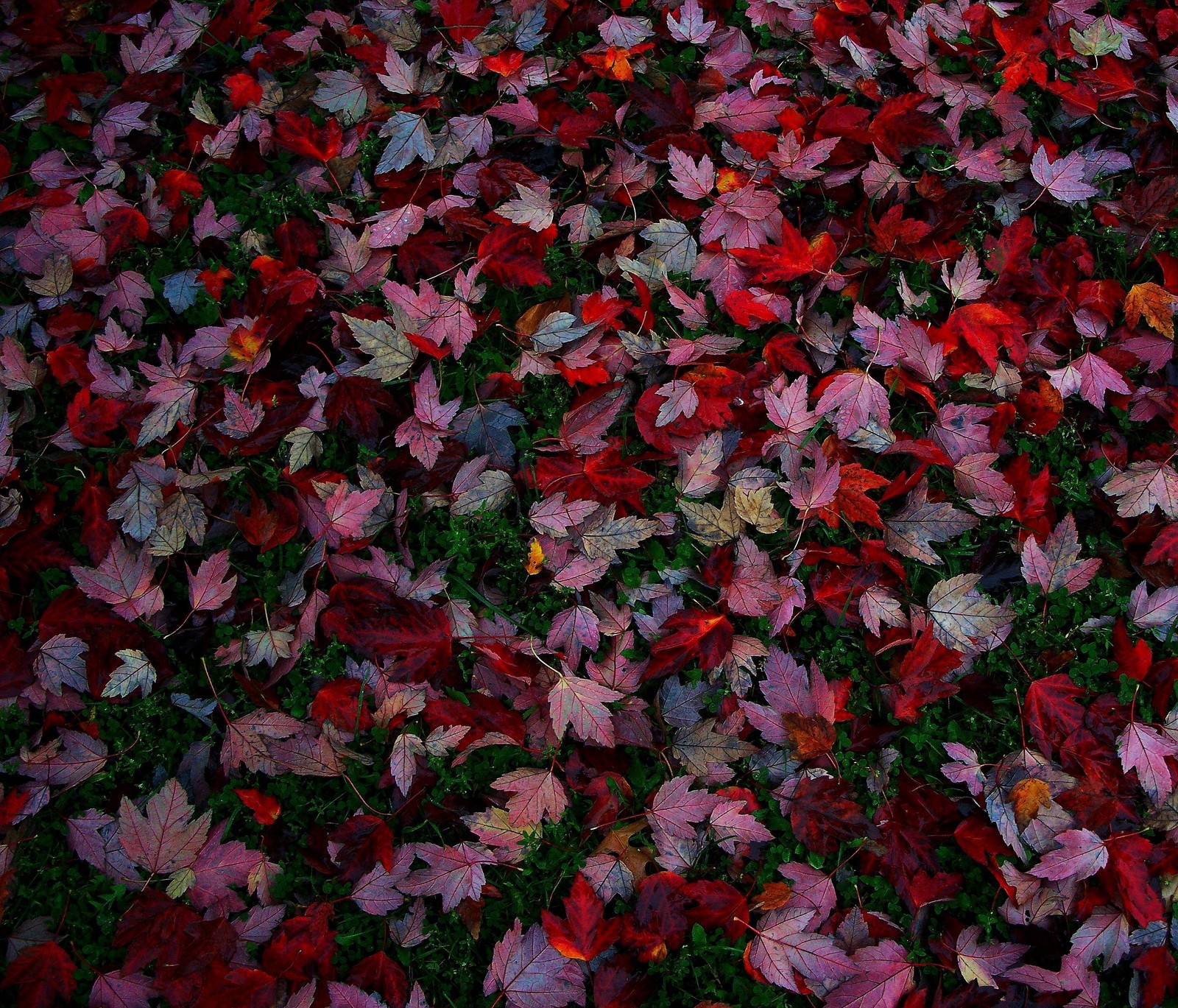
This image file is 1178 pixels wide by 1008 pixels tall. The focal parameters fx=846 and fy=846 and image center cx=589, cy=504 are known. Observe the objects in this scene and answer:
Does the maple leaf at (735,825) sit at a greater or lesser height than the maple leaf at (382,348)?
lesser

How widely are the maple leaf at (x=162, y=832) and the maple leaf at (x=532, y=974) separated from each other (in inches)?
28.0

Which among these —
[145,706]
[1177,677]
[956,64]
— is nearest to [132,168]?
[145,706]

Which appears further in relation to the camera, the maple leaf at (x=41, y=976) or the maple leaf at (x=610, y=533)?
the maple leaf at (x=610, y=533)

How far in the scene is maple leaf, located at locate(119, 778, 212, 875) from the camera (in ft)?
6.08

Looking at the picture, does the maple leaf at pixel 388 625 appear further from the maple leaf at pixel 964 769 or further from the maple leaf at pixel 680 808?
the maple leaf at pixel 964 769

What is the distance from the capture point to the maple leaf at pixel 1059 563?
206 centimetres

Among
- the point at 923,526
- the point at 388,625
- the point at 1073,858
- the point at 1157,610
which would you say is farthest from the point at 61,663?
the point at 1157,610

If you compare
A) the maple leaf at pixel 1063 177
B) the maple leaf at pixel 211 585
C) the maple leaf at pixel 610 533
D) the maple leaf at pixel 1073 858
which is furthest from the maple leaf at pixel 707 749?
the maple leaf at pixel 1063 177

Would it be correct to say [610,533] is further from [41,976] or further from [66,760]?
[41,976]

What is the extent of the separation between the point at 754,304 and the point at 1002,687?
1134 millimetres

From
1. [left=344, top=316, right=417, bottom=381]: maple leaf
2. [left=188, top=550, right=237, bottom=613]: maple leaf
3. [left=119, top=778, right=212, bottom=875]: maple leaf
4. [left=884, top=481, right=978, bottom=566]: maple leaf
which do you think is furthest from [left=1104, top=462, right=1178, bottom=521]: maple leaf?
[left=119, top=778, right=212, bottom=875]: maple leaf

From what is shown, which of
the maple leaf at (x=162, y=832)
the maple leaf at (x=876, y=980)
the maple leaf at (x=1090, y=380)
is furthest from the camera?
the maple leaf at (x=1090, y=380)

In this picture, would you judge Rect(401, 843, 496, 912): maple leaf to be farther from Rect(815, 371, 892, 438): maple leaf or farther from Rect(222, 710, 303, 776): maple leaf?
Rect(815, 371, 892, 438): maple leaf

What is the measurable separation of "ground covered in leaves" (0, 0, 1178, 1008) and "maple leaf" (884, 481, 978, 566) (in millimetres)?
15
